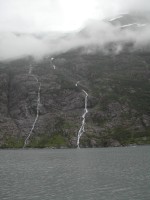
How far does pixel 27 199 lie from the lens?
67.6m

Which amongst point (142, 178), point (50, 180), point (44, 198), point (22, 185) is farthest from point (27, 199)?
point (142, 178)

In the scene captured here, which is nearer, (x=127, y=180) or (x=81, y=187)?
(x=81, y=187)

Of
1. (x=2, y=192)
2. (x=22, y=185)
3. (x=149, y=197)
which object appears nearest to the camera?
(x=149, y=197)

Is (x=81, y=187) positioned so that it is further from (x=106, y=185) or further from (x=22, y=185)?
(x=22, y=185)

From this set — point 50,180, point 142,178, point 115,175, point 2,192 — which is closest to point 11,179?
point 50,180

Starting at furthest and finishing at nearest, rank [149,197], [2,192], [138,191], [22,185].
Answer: [22,185] → [2,192] → [138,191] → [149,197]

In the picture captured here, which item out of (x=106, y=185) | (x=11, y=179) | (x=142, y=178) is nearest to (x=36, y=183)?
(x=11, y=179)

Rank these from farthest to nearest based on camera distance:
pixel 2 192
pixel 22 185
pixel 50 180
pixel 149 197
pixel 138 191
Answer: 1. pixel 50 180
2. pixel 22 185
3. pixel 2 192
4. pixel 138 191
5. pixel 149 197

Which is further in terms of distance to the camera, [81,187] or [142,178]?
[142,178]

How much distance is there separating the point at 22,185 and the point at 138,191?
28740 millimetres

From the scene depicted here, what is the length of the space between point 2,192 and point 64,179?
21207 mm

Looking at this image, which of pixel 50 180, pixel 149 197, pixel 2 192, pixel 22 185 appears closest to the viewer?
pixel 149 197

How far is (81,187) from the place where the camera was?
79.2 m

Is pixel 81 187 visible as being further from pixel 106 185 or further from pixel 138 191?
pixel 138 191
